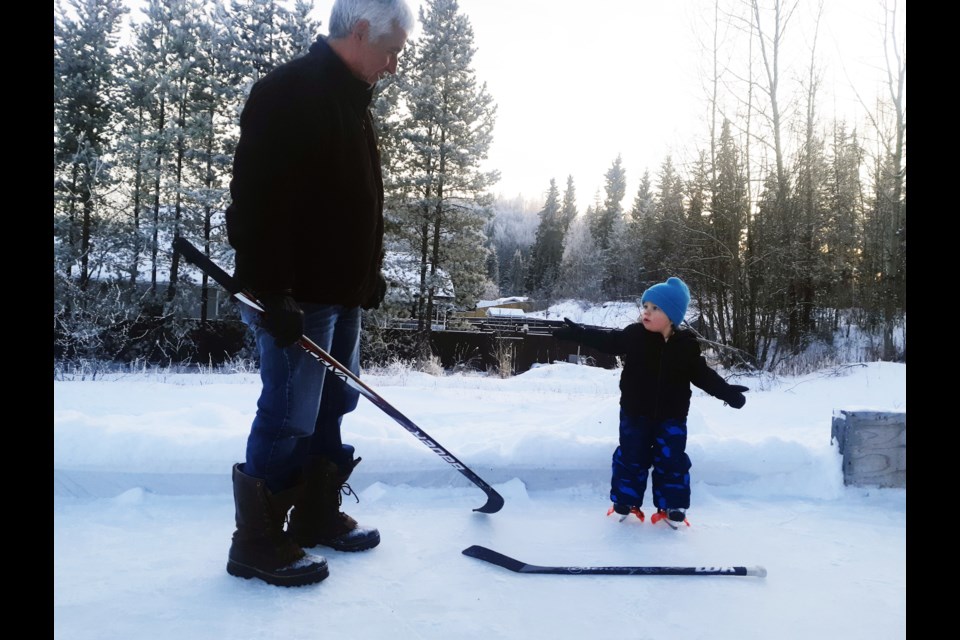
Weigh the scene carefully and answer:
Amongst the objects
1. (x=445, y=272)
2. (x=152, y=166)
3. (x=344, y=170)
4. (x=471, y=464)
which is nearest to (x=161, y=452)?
(x=471, y=464)

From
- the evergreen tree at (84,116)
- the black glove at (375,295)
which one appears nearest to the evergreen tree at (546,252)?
the evergreen tree at (84,116)

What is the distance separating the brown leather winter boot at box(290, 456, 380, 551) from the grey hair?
5.12 ft

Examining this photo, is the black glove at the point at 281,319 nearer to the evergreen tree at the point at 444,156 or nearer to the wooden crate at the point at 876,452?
the wooden crate at the point at 876,452

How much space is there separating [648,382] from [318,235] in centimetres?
172

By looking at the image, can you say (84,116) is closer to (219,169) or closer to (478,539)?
(219,169)

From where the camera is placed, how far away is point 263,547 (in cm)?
198

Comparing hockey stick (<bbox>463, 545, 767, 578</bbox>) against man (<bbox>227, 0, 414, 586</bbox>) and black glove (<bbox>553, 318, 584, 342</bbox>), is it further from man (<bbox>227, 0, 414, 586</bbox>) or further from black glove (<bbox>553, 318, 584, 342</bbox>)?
black glove (<bbox>553, 318, 584, 342</bbox>)

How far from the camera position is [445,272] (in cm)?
1891

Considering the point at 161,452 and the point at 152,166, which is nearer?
the point at 161,452

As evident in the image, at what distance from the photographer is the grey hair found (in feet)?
6.40

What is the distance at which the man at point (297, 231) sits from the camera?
1.86m

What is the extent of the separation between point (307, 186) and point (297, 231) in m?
0.15

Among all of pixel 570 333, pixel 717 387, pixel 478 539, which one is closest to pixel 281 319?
pixel 478 539

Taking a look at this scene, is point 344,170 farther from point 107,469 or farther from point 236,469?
point 107,469
